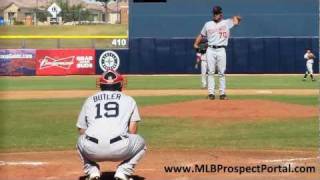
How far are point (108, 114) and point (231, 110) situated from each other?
285 inches

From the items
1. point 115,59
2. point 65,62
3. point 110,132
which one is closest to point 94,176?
point 110,132

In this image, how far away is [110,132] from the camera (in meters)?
6.20

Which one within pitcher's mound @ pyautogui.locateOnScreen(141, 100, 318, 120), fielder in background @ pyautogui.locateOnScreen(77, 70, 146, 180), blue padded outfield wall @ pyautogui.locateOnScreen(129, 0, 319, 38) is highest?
blue padded outfield wall @ pyautogui.locateOnScreen(129, 0, 319, 38)

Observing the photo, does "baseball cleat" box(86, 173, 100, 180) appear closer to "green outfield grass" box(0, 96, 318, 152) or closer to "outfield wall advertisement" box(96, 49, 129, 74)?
"green outfield grass" box(0, 96, 318, 152)

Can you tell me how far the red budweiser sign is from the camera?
35.8 m

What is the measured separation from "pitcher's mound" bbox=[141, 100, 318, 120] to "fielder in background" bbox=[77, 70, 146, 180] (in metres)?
6.37

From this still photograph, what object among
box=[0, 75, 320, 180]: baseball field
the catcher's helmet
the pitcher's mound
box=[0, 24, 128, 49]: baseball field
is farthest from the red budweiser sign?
the catcher's helmet

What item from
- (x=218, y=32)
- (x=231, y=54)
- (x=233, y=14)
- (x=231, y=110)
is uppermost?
(x=233, y=14)

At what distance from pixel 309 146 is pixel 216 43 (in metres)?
4.49

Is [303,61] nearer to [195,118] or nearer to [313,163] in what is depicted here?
[195,118]

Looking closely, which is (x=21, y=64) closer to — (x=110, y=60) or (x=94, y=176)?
(x=110, y=60)

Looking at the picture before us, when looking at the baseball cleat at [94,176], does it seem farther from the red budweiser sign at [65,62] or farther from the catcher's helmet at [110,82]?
the red budweiser sign at [65,62]

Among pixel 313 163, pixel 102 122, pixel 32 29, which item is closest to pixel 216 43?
pixel 313 163

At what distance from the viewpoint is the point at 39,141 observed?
1038 centimetres
